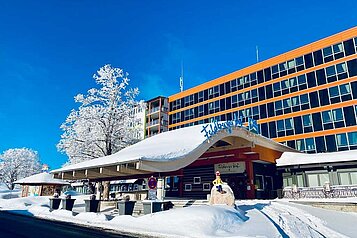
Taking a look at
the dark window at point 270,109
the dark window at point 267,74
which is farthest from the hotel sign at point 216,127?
the dark window at point 267,74

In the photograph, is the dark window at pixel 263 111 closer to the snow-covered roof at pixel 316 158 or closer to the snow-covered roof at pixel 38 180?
the snow-covered roof at pixel 316 158

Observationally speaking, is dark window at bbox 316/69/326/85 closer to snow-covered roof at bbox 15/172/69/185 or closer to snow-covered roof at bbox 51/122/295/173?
snow-covered roof at bbox 51/122/295/173

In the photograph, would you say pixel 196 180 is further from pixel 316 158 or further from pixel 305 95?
pixel 305 95

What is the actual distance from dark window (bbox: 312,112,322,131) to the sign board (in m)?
15.8

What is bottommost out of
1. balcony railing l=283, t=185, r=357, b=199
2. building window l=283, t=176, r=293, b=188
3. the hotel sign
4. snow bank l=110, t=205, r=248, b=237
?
snow bank l=110, t=205, r=248, b=237

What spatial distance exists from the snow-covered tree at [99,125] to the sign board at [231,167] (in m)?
13.0

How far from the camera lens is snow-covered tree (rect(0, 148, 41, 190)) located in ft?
228

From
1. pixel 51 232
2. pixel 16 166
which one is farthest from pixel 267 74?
pixel 16 166

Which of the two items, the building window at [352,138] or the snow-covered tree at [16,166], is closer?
the building window at [352,138]

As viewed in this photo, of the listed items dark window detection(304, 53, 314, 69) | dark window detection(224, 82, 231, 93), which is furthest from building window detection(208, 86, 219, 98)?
dark window detection(304, 53, 314, 69)

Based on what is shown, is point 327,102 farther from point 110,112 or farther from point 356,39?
point 110,112

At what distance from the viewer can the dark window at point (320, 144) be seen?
1379 inches

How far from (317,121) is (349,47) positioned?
393 inches

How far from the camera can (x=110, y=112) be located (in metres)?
33.5
